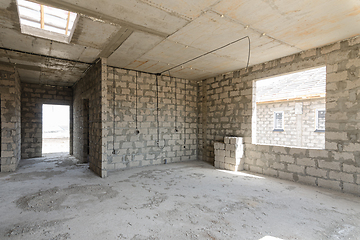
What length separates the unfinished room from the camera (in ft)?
8.76

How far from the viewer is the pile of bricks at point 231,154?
5.50 meters

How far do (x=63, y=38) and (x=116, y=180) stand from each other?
329 centimetres

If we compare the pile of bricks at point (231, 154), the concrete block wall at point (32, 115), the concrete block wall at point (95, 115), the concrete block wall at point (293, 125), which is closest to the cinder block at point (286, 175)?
the pile of bricks at point (231, 154)

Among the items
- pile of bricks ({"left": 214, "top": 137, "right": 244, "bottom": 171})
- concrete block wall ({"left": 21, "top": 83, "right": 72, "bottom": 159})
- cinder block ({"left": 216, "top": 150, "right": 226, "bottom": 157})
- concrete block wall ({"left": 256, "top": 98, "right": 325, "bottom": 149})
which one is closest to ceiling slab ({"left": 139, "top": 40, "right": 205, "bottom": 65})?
pile of bricks ({"left": 214, "top": 137, "right": 244, "bottom": 171})

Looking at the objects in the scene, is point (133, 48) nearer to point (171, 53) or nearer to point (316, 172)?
point (171, 53)

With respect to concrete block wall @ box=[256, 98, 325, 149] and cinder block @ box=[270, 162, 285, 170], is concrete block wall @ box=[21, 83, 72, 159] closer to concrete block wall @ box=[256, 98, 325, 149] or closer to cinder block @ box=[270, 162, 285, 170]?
cinder block @ box=[270, 162, 285, 170]

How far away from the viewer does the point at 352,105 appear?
12.2ft

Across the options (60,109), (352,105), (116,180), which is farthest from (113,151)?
(60,109)

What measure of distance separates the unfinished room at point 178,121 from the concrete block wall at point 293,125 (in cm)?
615

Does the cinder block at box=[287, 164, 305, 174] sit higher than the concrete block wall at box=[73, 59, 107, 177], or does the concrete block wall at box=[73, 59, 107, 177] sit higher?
the concrete block wall at box=[73, 59, 107, 177]

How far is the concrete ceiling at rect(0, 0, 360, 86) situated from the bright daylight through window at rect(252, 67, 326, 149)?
5044 millimetres

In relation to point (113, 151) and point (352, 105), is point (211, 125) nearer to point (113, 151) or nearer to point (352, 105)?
point (113, 151)

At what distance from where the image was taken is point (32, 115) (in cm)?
774

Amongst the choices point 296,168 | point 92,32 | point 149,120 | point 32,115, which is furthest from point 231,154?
point 32,115
